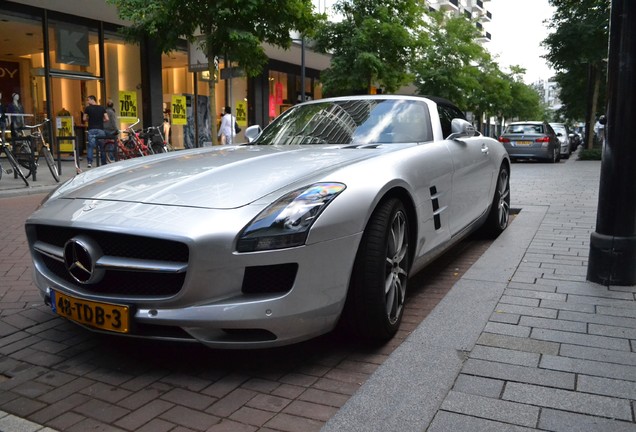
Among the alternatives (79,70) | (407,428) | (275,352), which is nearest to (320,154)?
(275,352)

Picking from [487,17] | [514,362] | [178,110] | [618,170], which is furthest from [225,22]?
[487,17]

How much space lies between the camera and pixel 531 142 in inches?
814

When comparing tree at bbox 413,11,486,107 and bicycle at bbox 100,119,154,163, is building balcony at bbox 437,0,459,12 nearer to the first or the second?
tree at bbox 413,11,486,107

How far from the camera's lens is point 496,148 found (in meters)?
5.89

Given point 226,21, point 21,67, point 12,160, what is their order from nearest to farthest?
point 12,160
point 226,21
point 21,67

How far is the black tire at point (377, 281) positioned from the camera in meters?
2.98

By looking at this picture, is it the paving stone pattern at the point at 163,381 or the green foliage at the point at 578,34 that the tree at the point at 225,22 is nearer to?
the paving stone pattern at the point at 163,381

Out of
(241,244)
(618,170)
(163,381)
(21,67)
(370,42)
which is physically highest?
(370,42)

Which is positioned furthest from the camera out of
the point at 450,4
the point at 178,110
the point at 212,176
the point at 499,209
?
the point at 450,4

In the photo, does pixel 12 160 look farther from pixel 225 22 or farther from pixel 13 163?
pixel 225 22

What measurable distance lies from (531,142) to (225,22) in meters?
12.4

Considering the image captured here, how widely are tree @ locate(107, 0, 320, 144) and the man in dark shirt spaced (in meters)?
2.47

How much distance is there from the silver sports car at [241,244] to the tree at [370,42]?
16.6 metres

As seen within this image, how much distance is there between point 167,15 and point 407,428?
12490 mm
